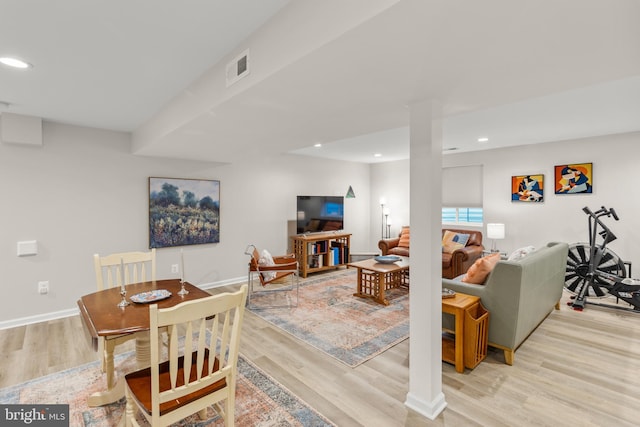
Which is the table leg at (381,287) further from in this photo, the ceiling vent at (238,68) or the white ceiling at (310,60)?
the ceiling vent at (238,68)

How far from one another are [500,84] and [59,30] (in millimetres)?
2555

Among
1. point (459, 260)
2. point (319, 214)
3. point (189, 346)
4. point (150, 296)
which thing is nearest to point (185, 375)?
point (189, 346)

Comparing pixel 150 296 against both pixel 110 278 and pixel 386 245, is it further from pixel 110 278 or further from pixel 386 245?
pixel 386 245

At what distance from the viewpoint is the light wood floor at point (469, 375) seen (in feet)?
6.84

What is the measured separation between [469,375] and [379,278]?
5.88 feet

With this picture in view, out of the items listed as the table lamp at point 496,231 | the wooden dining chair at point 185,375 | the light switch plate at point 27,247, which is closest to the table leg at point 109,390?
the wooden dining chair at point 185,375

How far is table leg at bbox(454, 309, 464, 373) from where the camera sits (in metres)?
2.55

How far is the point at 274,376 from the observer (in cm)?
254

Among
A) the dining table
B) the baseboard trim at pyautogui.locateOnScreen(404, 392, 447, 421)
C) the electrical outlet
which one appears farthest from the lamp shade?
the electrical outlet

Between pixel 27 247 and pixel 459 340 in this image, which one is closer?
pixel 459 340

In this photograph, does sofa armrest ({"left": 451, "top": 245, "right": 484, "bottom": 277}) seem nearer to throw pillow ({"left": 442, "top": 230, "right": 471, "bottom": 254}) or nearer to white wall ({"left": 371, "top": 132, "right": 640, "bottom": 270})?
throw pillow ({"left": 442, "top": 230, "right": 471, "bottom": 254})

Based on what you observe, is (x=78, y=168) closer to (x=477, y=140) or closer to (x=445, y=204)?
(x=477, y=140)

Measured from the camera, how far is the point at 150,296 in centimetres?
230

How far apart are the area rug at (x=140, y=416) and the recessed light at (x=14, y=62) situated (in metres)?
2.38
